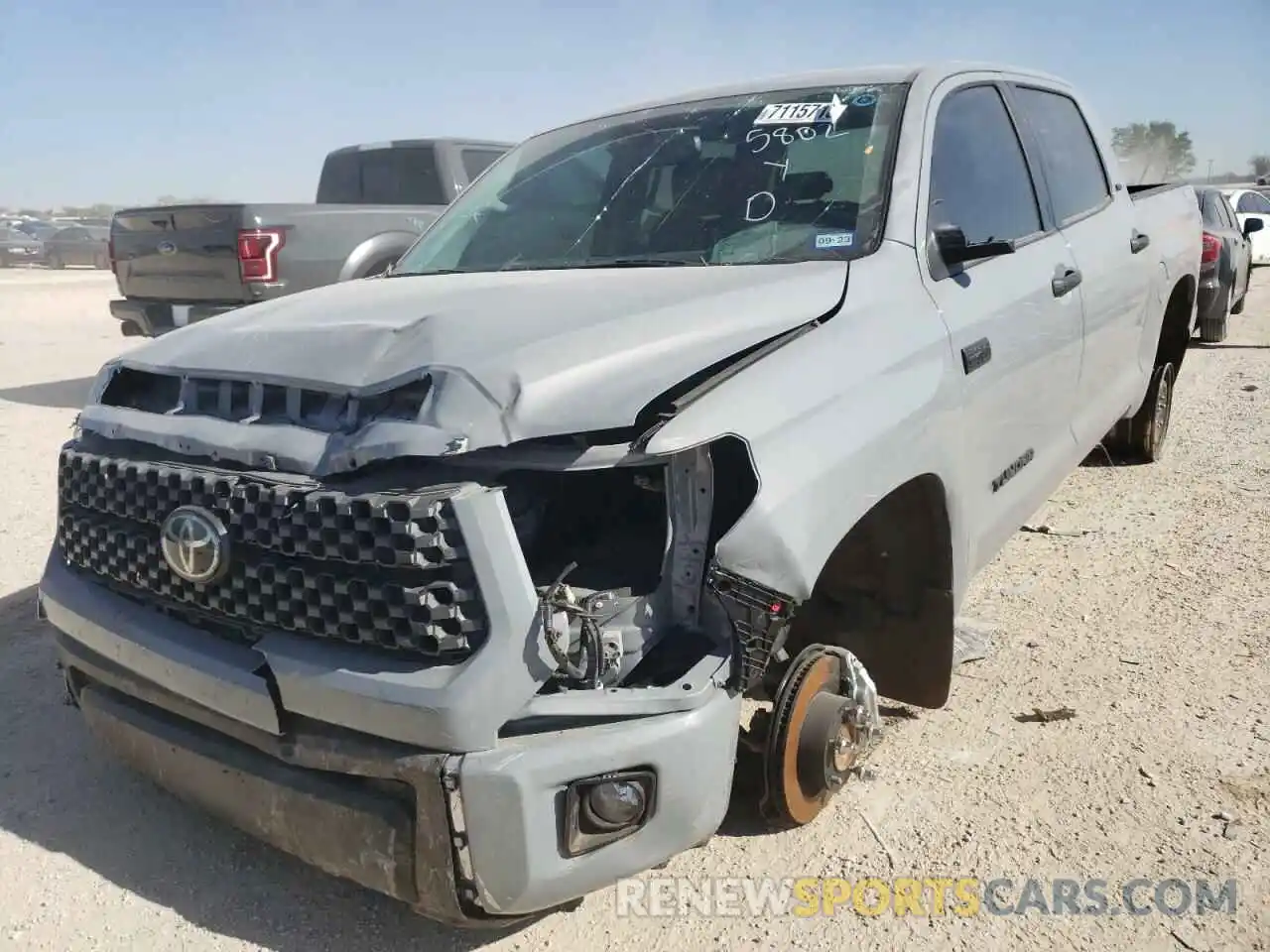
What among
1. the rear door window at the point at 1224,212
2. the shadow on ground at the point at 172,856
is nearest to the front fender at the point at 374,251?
the shadow on ground at the point at 172,856

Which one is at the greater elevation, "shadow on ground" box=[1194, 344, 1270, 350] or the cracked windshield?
the cracked windshield

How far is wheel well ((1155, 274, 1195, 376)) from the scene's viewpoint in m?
5.73

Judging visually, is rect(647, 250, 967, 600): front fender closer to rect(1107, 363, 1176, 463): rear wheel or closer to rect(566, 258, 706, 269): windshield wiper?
rect(566, 258, 706, 269): windshield wiper

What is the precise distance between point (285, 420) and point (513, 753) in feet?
2.99

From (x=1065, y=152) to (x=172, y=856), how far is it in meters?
4.17

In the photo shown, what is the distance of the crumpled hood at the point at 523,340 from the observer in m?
2.12

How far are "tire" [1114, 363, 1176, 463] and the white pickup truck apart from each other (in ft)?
9.87

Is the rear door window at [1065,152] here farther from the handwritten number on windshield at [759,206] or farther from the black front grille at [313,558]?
the black front grille at [313,558]

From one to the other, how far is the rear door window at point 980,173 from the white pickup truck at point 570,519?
32mm

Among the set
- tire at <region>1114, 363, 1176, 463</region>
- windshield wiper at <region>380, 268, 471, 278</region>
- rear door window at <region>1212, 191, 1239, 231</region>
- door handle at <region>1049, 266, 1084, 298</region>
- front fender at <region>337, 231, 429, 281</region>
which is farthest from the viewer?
rear door window at <region>1212, 191, 1239, 231</region>

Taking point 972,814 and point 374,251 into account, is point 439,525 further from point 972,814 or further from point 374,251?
point 374,251

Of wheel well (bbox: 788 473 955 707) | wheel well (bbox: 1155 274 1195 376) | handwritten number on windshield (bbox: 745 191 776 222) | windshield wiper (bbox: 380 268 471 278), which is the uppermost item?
handwritten number on windshield (bbox: 745 191 776 222)

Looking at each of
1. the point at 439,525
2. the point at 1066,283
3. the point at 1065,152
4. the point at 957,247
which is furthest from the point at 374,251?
the point at 439,525

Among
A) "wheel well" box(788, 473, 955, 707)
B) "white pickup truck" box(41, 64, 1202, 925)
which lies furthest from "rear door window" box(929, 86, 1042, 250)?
"wheel well" box(788, 473, 955, 707)
